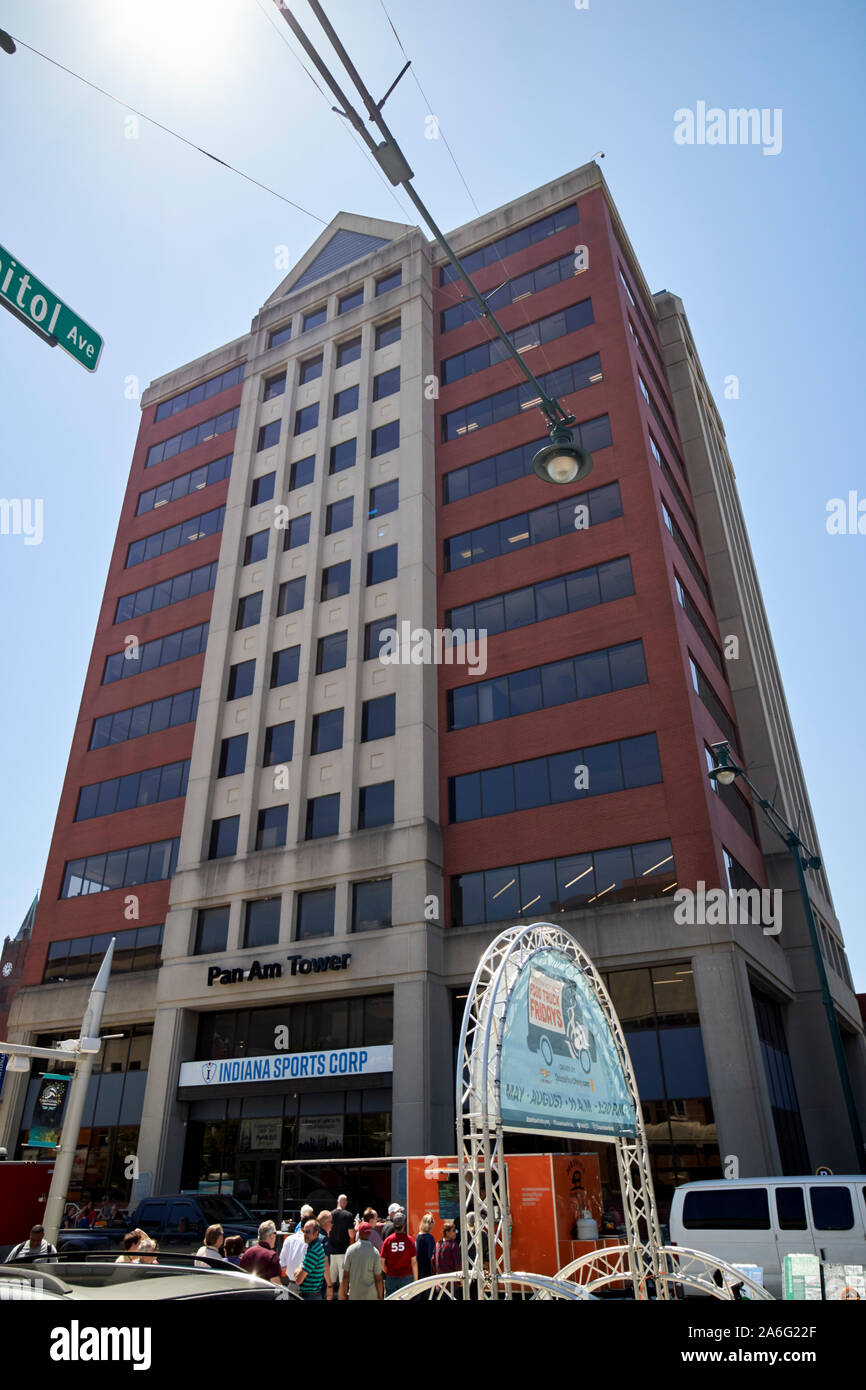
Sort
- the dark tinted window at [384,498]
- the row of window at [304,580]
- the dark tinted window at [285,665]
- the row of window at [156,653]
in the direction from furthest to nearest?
the row of window at [156,653], the dark tinted window at [384,498], the dark tinted window at [285,665], the row of window at [304,580]

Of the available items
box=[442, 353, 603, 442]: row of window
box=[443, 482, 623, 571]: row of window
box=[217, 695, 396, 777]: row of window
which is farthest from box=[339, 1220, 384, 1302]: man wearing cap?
box=[442, 353, 603, 442]: row of window

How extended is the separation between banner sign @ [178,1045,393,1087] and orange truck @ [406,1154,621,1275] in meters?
10.6

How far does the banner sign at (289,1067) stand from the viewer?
90.6 ft

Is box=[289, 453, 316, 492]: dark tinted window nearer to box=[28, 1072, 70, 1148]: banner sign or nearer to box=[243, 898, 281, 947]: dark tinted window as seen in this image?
box=[243, 898, 281, 947]: dark tinted window

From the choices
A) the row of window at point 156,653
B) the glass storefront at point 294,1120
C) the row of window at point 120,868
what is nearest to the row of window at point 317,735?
the row of window at point 120,868

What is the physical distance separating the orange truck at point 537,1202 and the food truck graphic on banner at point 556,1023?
576 centimetres

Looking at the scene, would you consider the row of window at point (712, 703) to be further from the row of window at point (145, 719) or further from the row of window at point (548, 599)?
the row of window at point (145, 719)

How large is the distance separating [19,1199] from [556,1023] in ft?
48.6

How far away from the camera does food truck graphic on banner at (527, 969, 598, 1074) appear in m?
9.56

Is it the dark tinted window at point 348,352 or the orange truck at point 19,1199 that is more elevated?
the dark tinted window at point 348,352

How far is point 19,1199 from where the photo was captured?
717 inches

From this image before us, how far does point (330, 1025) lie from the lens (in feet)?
96.5
